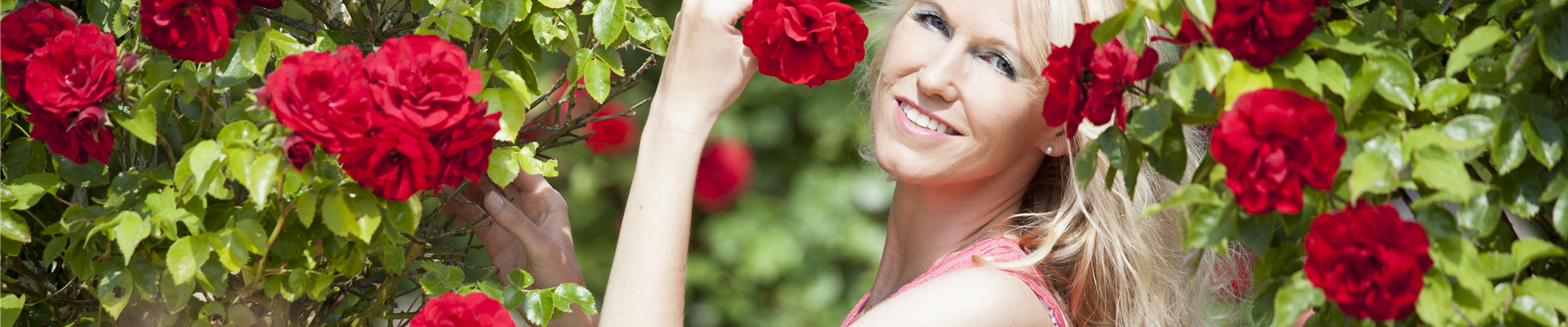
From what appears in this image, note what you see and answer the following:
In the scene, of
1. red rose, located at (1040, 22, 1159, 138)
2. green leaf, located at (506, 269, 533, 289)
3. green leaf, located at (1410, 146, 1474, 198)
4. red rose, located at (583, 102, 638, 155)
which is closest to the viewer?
green leaf, located at (1410, 146, 1474, 198)

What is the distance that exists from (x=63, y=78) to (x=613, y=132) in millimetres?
2384

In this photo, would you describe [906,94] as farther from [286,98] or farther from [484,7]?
[286,98]

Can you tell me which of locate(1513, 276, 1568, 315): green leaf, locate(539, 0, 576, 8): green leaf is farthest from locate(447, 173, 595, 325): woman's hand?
locate(1513, 276, 1568, 315): green leaf

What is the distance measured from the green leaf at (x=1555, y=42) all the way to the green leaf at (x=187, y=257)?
1339mm

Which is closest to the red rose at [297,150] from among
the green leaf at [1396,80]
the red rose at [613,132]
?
the green leaf at [1396,80]

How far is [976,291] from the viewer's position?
5.24 ft

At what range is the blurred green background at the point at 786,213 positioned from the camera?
11.7ft

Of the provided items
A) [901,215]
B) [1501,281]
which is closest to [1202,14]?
[1501,281]

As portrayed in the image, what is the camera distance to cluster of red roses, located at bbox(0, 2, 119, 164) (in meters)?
1.05

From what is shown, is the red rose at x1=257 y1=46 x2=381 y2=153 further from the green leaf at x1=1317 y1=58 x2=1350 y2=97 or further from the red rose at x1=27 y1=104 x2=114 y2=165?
the green leaf at x1=1317 y1=58 x2=1350 y2=97

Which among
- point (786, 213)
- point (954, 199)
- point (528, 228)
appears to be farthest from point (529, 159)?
point (786, 213)

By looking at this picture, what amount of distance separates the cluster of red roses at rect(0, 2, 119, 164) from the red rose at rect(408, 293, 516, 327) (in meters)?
0.40

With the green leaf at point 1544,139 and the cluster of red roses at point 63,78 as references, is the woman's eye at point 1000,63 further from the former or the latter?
the cluster of red roses at point 63,78

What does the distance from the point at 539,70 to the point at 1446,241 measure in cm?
346
